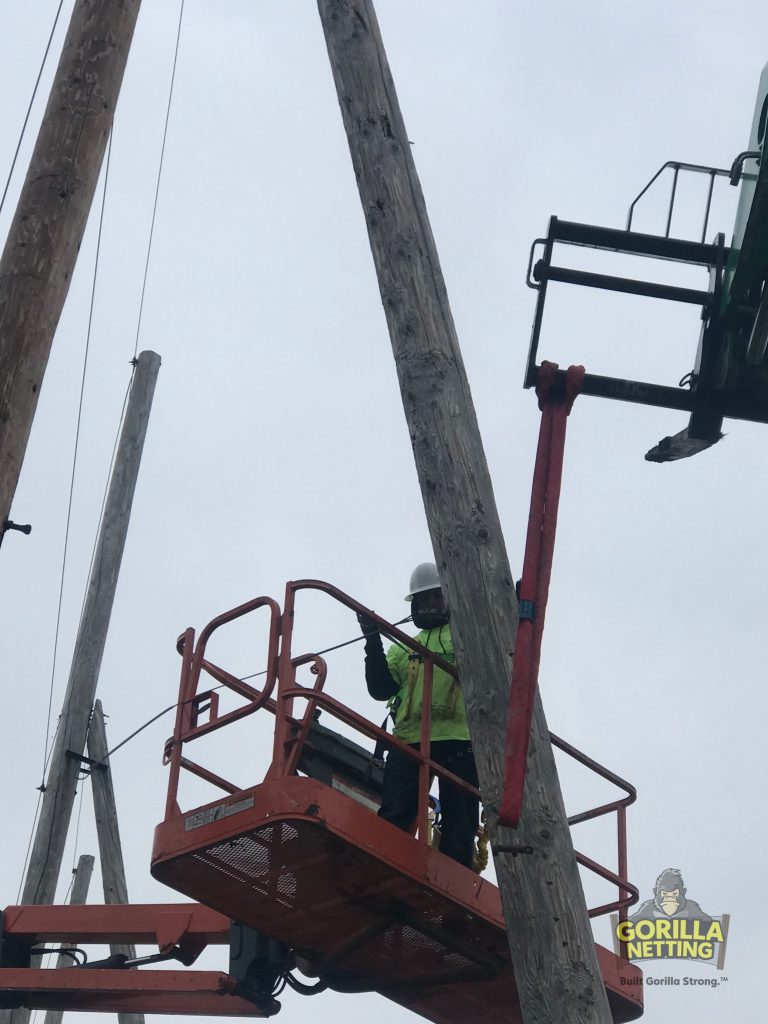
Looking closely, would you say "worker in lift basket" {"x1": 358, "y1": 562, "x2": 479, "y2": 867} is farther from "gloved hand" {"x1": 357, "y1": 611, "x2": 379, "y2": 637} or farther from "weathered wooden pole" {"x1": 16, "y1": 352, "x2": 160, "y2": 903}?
"weathered wooden pole" {"x1": 16, "y1": 352, "x2": 160, "y2": 903}

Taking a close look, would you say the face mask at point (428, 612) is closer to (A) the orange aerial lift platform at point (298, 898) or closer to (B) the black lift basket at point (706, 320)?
(A) the orange aerial lift platform at point (298, 898)

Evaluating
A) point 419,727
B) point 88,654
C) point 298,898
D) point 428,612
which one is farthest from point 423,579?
point 88,654

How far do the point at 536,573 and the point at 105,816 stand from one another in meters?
7.83

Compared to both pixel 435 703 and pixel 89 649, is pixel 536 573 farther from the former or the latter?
pixel 89 649

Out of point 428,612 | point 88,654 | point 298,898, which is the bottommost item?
point 298,898

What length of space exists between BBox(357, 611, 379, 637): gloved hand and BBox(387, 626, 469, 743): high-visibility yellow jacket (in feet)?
1.09

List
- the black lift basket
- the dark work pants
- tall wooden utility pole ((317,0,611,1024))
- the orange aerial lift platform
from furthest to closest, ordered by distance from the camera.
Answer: the dark work pants
the orange aerial lift platform
the black lift basket
tall wooden utility pole ((317,0,611,1024))

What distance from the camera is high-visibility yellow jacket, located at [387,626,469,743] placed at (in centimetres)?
748

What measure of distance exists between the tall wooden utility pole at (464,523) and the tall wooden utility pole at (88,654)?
624cm

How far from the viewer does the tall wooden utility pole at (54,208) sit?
4.89 metres

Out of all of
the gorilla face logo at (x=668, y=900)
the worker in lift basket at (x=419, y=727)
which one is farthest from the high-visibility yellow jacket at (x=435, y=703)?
the gorilla face logo at (x=668, y=900)

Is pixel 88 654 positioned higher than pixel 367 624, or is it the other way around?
pixel 88 654

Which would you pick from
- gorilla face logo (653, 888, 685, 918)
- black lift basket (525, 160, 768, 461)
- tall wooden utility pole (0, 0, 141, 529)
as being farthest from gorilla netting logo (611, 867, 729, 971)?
tall wooden utility pole (0, 0, 141, 529)

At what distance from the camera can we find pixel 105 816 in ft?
38.4
